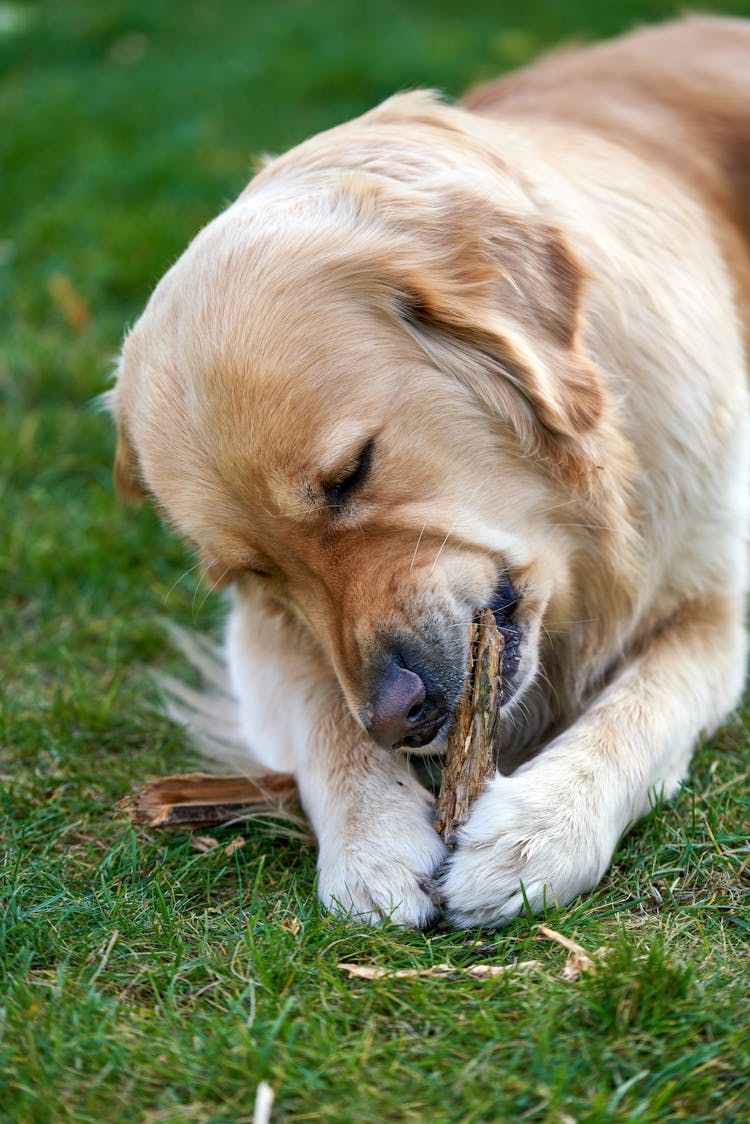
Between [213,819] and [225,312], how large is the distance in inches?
44.7

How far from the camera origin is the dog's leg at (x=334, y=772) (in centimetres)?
255

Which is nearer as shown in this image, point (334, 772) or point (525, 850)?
point (525, 850)

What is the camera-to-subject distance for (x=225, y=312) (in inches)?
105

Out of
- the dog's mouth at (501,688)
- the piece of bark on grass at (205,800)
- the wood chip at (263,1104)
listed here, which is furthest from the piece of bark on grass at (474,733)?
the wood chip at (263,1104)

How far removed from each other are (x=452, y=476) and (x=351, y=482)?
9.5 inches

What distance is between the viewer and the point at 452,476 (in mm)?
2725

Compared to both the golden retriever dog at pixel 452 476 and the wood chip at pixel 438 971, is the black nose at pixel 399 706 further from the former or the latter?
the wood chip at pixel 438 971

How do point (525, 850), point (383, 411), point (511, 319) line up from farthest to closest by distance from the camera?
point (511, 319) < point (383, 411) < point (525, 850)

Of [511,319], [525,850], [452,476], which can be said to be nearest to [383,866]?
[525,850]

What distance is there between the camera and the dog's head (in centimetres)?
259

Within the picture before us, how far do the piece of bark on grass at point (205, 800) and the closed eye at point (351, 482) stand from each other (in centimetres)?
76

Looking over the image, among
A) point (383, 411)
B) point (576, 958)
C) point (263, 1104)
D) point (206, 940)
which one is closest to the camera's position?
point (263, 1104)

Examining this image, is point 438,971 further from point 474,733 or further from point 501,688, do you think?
point 501,688

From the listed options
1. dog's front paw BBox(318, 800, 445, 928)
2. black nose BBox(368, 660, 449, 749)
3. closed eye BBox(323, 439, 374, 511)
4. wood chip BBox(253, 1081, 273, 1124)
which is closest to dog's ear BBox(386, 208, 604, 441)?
closed eye BBox(323, 439, 374, 511)
